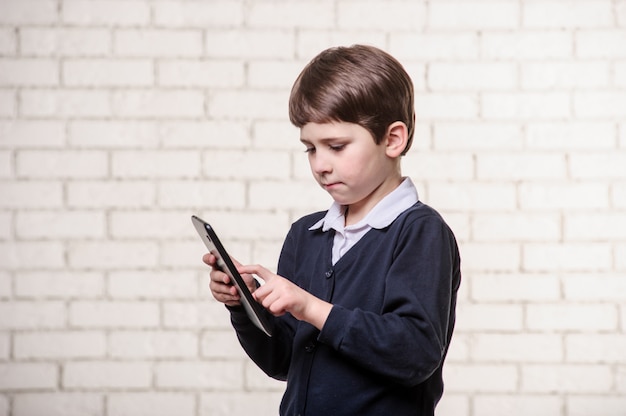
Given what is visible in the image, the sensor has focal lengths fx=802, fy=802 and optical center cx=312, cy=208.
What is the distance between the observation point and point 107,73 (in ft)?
8.69

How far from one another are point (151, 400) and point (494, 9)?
1.71m

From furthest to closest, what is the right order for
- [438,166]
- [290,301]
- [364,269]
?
[438,166]
[364,269]
[290,301]

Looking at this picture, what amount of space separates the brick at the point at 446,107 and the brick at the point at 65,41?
1.05m

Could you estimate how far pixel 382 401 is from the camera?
121 centimetres

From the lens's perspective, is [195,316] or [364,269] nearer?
[364,269]

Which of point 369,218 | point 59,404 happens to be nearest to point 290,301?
point 369,218

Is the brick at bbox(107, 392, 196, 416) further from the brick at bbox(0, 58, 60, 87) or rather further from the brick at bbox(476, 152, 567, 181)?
the brick at bbox(476, 152, 567, 181)

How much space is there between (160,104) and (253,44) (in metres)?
0.36

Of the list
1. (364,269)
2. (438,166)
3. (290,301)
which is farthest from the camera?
(438,166)

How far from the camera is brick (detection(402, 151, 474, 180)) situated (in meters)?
2.60

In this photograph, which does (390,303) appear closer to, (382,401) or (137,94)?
(382,401)

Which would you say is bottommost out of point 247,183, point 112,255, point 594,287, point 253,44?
point 594,287

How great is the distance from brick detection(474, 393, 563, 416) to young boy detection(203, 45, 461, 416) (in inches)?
A: 55.3

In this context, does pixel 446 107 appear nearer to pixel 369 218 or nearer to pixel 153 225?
pixel 153 225
